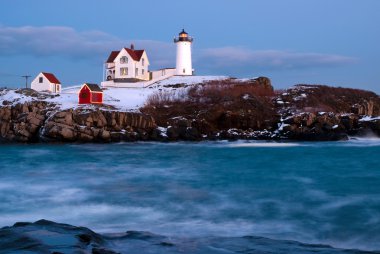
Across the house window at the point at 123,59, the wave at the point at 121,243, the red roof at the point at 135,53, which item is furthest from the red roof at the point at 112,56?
the wave at the point at 121,243

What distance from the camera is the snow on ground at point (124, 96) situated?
35991mm

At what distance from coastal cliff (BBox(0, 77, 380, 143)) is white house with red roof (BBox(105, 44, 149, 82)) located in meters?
12.0

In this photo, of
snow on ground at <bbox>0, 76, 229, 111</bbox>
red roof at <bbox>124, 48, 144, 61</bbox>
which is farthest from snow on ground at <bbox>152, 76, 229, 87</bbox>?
red roof at <bbox>124, 48, 144, 61</bbox>

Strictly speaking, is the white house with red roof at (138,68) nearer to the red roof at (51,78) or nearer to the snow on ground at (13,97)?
the red roof at (51,78)

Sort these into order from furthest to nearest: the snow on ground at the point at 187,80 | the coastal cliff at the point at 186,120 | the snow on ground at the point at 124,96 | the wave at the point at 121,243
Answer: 1. the snow on ground at the point at 187,80
2. the snow on ground at the point at 124,96
3. the coastal cliff at the point at 186,120
4. the wave at the point at 121,243

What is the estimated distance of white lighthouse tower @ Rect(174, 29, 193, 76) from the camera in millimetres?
53375

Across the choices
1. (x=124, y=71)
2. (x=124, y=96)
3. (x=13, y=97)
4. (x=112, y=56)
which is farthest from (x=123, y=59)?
(x=13, y=97)

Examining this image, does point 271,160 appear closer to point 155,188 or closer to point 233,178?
point 233,178

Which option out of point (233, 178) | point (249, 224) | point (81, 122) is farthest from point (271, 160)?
point (81, 122)

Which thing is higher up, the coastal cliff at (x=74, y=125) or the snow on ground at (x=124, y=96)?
the snow on ground at (x=124, y=96)

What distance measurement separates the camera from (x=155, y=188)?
13.0 meters

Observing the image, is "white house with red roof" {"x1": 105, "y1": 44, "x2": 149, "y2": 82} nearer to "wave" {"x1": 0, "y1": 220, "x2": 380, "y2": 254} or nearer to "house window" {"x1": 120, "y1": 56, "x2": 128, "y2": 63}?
"house window" {"x1": 120, "y1": 56, "x2": 128, "y2": 63}

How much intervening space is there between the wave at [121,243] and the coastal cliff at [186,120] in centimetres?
2422

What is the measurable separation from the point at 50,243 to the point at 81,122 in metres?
25.9
